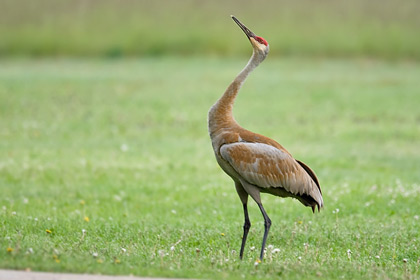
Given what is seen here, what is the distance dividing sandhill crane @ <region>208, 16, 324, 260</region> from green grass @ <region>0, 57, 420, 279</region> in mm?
688

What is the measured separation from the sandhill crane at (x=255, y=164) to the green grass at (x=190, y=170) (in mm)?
688

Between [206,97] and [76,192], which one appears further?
[206,97]

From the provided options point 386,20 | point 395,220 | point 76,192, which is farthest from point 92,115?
point 386,20

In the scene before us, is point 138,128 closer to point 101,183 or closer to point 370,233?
Answer: point 101,183

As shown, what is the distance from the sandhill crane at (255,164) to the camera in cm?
717

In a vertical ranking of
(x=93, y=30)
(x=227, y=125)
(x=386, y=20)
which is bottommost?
(x=93, y=30)

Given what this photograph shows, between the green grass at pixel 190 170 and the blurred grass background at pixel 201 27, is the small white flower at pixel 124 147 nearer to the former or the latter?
the green grass at pixel 190 170

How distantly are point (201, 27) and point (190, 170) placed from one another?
25195mm

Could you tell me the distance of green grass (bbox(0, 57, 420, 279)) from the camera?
7.14m

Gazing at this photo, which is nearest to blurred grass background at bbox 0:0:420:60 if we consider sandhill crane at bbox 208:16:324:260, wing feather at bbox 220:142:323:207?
sandhill crane at bbox 208:16:324:260

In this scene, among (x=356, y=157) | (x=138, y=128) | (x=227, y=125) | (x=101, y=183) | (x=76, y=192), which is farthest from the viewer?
(x=138, y=128)

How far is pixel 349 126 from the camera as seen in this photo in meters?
19.8

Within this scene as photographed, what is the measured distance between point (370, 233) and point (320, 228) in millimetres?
643

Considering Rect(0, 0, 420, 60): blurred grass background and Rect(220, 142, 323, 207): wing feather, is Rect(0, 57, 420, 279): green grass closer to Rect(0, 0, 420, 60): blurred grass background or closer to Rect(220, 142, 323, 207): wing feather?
Rect(220, 142, 323, 207): wing feather
